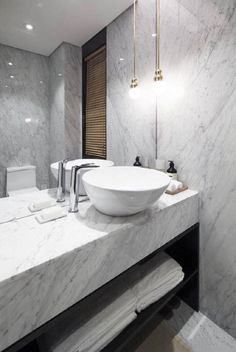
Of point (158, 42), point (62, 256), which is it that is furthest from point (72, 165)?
point (158, 42)

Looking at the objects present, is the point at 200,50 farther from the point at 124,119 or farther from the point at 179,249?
the point at 179,249

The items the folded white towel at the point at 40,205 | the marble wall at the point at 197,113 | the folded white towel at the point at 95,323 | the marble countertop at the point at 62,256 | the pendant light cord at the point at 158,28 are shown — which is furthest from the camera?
the pendant light cord at the point at 158,28

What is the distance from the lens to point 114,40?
1.40 metres

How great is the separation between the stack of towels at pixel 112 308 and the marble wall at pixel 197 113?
0.39 meters

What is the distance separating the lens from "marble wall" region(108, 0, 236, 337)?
116cm

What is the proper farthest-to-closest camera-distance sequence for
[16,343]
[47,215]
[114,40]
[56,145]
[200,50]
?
[114,40] → [200,50] → [56,145] → [47,215] → [16,343]

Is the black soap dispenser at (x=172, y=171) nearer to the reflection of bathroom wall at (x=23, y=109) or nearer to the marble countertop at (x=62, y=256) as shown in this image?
the marble countertop at (x=62, y=256)

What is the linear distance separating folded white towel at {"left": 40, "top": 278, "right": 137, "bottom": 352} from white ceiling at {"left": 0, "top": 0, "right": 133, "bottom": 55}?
4.05ft

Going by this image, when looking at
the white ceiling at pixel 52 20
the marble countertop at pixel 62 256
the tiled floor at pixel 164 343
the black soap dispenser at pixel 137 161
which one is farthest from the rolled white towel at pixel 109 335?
the white ceiling at pixel 52 20

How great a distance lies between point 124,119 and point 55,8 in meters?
0.79

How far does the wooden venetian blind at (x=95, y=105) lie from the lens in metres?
1.19

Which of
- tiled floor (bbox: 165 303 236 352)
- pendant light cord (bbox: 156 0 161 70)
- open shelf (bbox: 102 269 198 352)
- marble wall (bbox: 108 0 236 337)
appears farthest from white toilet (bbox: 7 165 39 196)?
tiled floor (bbox: 165 303 236 352)

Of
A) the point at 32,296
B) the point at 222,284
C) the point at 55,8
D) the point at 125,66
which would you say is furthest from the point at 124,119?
the point at 222,284

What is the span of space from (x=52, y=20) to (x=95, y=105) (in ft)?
1.65
